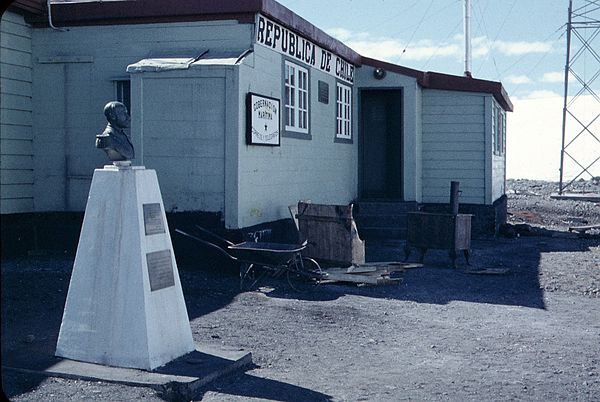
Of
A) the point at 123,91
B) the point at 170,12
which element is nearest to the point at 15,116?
the point at 123,91

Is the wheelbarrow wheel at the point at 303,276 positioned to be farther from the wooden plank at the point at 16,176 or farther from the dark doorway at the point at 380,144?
the dark doorway at the point at 380,144

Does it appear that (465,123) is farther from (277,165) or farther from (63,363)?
(63,363)

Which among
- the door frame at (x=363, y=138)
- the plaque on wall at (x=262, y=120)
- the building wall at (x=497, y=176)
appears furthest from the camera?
the building wall at (x=497, y=176)

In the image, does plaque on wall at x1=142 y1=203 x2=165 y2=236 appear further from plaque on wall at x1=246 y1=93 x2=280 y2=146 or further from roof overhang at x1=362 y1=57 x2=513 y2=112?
roof overhang at x1=362 y1=57 x2=513 y2=112

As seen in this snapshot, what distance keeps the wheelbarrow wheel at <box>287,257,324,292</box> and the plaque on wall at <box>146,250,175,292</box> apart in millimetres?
4046

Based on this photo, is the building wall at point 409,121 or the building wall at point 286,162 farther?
the building wall at point 409,121

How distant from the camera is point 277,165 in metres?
13.3

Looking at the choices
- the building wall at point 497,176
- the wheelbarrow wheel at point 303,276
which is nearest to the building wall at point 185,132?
the wheelbarrow wheel at point 303,276

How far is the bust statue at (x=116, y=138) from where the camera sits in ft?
22.8

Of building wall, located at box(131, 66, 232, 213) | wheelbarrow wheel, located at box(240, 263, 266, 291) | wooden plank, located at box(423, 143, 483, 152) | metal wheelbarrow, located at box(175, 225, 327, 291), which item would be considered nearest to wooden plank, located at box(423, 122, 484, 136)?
wooden plank, located at box(423, 143, 483, 152)

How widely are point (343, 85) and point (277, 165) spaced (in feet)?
16.2

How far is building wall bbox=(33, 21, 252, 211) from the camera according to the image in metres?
12.8

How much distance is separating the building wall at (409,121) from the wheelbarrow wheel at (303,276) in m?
6.65

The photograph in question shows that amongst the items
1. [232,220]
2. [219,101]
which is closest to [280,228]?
[232,220]
